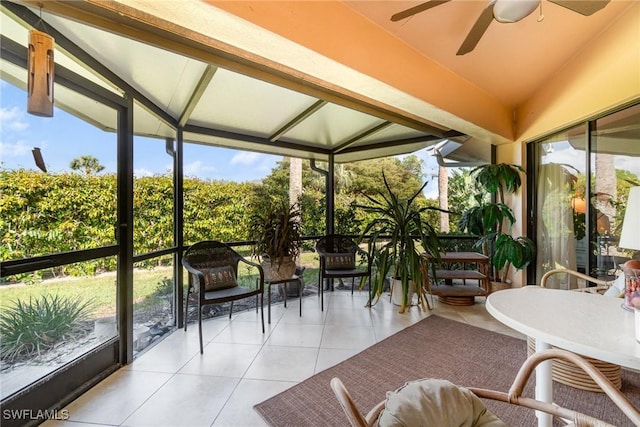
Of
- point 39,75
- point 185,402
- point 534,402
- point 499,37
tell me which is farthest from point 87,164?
point 499,37

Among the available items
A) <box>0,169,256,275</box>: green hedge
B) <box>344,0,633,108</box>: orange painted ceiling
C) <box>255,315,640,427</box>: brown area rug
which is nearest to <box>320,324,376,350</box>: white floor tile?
<box>255,315,640,427</box>: brown area rug

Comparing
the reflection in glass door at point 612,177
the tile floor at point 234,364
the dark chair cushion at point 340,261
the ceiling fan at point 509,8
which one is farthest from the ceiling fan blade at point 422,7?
the dark chair cushion at point 340,261

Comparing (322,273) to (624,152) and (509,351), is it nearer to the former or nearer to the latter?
(509,351)

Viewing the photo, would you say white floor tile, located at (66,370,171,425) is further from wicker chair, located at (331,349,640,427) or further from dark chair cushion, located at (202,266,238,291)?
wicker chair, located at (331,349,640,427)

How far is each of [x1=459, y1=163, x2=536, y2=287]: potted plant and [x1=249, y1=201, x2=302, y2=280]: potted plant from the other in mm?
2385

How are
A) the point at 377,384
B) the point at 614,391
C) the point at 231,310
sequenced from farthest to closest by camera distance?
the point at 231,310 → the point at 377,384 → the point at 614,391

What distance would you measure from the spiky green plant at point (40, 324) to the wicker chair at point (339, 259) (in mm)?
2322

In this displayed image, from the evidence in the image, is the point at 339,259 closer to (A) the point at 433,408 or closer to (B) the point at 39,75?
(A) the point at 433,408

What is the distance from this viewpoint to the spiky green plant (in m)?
1.51

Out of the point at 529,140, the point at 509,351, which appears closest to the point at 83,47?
the point at 509,351

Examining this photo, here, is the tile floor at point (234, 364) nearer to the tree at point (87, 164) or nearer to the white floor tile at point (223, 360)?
the white floor tile at point (223, 360)

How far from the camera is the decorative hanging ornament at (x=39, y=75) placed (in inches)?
48.3

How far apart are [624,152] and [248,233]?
3826 millimetres

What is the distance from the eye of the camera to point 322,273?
3.55 metres
